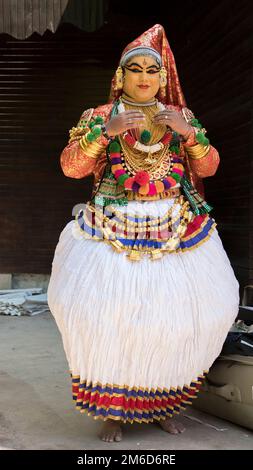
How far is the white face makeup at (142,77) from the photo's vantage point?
8.71 ft

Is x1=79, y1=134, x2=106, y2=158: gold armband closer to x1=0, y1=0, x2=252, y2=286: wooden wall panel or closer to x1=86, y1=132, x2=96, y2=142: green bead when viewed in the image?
x1=86, y1=132, x2=96, y2=142: green bead

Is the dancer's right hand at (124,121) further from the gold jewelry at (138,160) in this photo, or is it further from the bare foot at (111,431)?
the bare foot at (111,431)

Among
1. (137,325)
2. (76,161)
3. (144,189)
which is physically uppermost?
(76,161)

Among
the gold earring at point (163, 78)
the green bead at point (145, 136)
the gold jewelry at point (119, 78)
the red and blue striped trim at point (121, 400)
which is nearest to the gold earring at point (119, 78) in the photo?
the gold jewelry at point (119, 78)

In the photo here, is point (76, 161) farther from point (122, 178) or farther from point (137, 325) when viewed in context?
point (137, 325)

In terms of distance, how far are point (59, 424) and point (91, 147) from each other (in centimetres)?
133

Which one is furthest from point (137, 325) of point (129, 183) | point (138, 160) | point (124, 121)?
point (124, 121)

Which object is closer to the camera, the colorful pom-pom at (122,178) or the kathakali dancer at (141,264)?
the kathakali dancer at (141,264)

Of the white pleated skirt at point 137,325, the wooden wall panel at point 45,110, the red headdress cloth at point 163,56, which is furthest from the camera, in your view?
the wooden wall panel at point 45,110

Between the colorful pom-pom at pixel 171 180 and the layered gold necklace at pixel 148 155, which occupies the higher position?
the layered gold necklace at pixel 148 155

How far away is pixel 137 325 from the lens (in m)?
2.35

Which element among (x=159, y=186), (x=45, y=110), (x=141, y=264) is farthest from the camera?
(x=45, y=110)

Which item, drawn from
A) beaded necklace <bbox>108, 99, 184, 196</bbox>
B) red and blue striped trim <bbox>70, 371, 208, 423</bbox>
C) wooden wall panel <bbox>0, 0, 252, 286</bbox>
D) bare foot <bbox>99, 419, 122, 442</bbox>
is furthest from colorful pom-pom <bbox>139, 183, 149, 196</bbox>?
wooden wall panel <bbox>0, 0, 252, 286</bbox>

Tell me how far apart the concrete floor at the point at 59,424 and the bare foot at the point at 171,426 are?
0.09 feet
